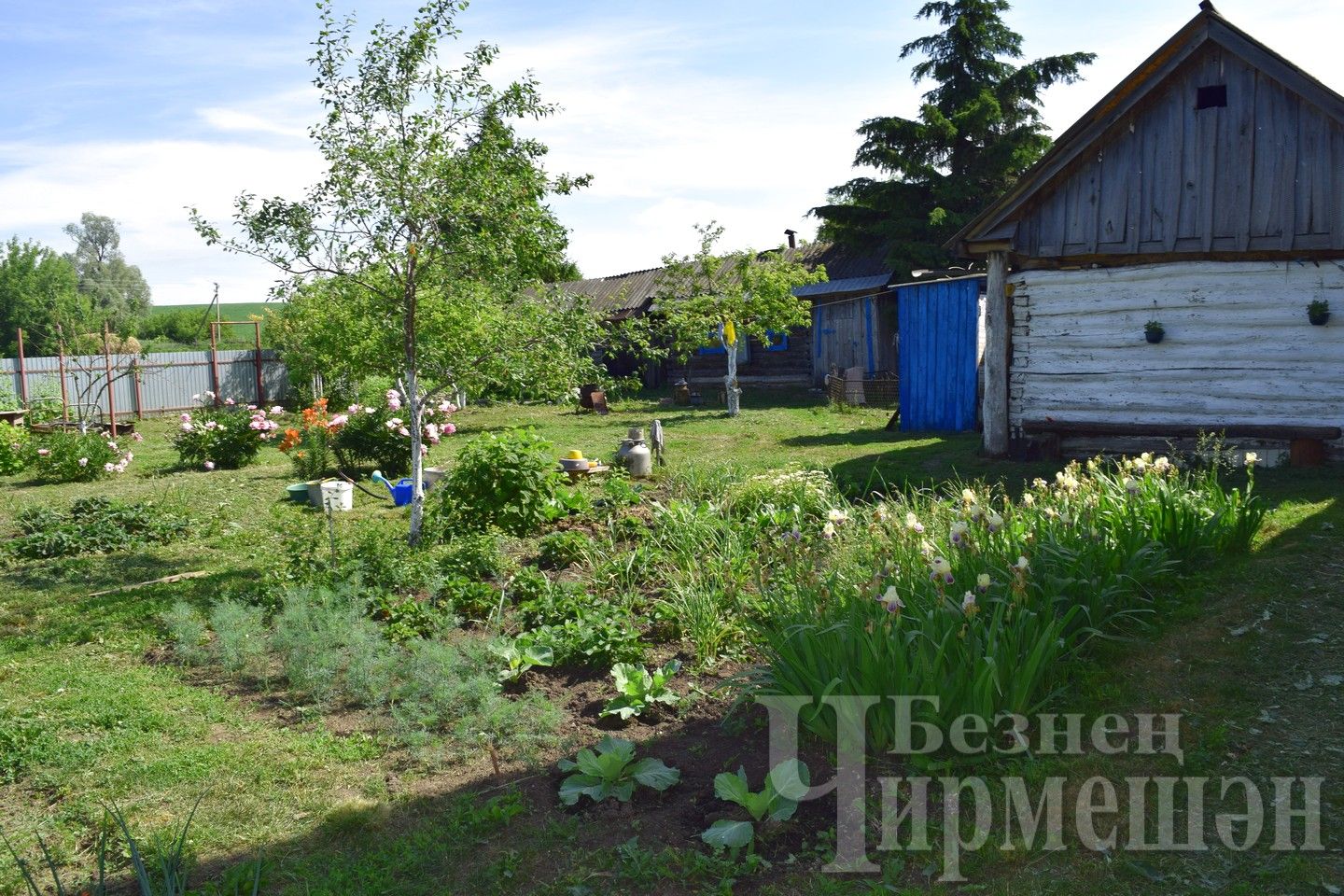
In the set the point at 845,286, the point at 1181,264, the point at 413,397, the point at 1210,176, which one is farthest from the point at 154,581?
the point at 845,286

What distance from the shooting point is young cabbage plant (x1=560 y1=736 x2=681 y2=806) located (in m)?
4.02

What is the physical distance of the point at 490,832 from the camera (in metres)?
3.85

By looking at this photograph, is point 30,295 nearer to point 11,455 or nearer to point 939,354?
point 11,455

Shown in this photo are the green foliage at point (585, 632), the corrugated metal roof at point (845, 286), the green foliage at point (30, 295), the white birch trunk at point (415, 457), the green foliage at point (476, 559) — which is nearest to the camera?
the green foliage at point (585, 632)

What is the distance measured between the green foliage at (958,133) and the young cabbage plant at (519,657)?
1942 cm

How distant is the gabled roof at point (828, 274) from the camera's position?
23.8 m

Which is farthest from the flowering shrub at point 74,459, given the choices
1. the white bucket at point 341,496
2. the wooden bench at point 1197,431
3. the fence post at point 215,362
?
the wooden bench at point 1197,431

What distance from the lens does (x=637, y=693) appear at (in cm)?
487

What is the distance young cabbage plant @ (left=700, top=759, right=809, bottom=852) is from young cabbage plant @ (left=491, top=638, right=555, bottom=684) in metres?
1.78

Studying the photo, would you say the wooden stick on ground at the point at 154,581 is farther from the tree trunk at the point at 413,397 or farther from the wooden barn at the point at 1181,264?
the wooden barn at the point at 1181,264

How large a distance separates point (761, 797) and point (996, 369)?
895 cm

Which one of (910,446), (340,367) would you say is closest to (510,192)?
(910,446)

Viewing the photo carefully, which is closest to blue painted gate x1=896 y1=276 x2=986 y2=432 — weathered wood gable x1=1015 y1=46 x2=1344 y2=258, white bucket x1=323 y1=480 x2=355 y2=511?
weathered wood gable x1=1015 y1=46 x2=1344 y2=258

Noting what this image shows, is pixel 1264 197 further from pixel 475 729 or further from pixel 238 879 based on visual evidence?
pixel 238 879
